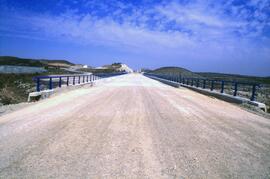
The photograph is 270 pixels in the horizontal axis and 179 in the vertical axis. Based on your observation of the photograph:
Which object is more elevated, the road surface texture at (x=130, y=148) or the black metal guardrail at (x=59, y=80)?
the black metal guardrail at (x=59, y=80)

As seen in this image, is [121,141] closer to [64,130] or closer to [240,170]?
[64,130]

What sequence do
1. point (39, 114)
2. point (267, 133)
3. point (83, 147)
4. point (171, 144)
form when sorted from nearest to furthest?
point (83, 147), point (171, 144), point (267, 133), point (39, 114)

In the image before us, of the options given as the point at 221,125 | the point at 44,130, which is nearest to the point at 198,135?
the point at 221,125

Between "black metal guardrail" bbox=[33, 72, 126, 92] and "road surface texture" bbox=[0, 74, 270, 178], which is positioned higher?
"black metal guardrail" bbox=[33, 72, 126, 92]

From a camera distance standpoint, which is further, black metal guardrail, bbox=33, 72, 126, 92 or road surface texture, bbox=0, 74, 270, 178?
black metal guardrail, bbox=33, 72, 126, 92

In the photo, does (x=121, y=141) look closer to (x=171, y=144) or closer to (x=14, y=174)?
(x=171, y=144)

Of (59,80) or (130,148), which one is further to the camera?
(59,80)

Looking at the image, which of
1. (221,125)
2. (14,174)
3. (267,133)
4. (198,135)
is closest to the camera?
(14,174)

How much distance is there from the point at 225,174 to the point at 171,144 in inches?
65.9

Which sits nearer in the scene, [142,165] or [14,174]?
[14,174]

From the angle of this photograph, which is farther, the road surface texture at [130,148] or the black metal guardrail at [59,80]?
the black metal guardrail at [59,80]

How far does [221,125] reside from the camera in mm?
8211

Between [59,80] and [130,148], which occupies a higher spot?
[59,80]

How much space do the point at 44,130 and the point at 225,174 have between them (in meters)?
4.74
